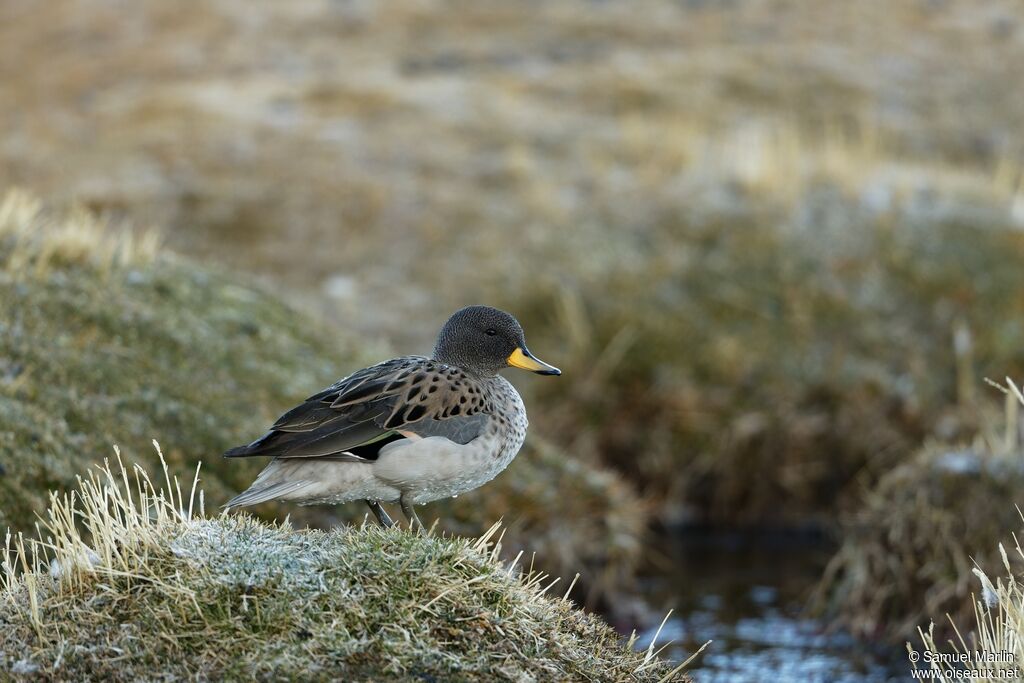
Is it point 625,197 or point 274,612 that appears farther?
point 625,197

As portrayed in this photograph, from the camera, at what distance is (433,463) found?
687 cm

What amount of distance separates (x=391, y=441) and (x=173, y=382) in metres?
3.79

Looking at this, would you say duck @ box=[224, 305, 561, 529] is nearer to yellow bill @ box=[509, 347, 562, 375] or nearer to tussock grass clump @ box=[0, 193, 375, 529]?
yellow bill @ box=[509, 347, 562, 375]

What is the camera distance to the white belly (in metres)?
6.86

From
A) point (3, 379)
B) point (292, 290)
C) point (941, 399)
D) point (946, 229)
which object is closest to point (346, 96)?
point (292, 290)

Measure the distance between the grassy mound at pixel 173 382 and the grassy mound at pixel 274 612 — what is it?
2.25 m

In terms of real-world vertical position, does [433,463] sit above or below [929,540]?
above

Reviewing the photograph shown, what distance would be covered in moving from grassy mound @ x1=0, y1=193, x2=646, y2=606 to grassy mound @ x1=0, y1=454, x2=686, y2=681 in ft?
7.37

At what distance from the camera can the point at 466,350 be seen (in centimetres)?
762

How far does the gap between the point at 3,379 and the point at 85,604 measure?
11.5 ft

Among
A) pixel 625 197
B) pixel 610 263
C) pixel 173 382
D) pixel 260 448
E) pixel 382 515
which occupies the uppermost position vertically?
pixel 260 448

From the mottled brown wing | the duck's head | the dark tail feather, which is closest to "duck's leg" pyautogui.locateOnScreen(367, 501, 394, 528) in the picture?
the mottled brown wing

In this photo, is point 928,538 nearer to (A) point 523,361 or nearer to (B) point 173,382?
(A) point 523,361

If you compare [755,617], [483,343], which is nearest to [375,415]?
[483,343]
